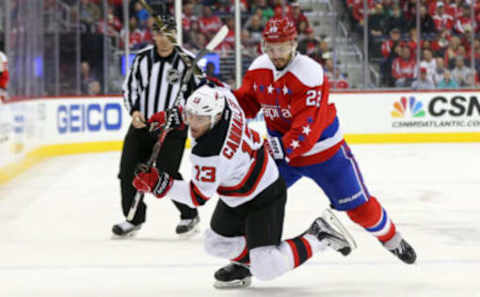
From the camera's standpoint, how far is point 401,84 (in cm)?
1064

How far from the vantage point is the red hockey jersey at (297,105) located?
3391 millimetres

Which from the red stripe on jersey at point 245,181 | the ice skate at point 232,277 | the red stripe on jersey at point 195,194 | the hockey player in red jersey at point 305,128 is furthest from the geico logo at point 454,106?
the red stripe on jersey at point 195,194

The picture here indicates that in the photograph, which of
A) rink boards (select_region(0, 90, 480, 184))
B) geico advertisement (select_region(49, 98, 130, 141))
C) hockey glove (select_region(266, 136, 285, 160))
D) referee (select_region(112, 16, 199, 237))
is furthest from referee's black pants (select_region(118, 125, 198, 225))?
geico advertisement (select_region(49, 98, 130, 141))

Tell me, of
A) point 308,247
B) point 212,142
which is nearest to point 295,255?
point 308,247

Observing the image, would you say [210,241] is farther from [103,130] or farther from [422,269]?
[103,130]

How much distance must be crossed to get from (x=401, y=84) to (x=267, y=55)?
735 cm

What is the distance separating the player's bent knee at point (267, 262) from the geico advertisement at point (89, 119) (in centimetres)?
648

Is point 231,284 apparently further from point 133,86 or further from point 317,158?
point 133,86

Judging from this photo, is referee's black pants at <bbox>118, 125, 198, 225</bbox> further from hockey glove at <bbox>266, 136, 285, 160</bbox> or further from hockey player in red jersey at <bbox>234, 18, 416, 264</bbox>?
hockey glove at <bbox>266, 136, 285, 160</bbox>

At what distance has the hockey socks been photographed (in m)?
3.51

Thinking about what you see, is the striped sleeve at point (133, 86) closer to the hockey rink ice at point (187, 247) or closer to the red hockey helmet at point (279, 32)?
the hockey rink ice at point (187, 247)

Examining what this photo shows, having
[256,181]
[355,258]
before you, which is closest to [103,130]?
[355,258]

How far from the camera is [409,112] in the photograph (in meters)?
10.3

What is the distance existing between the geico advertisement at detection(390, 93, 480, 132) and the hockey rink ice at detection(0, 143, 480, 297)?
293 centimetres
